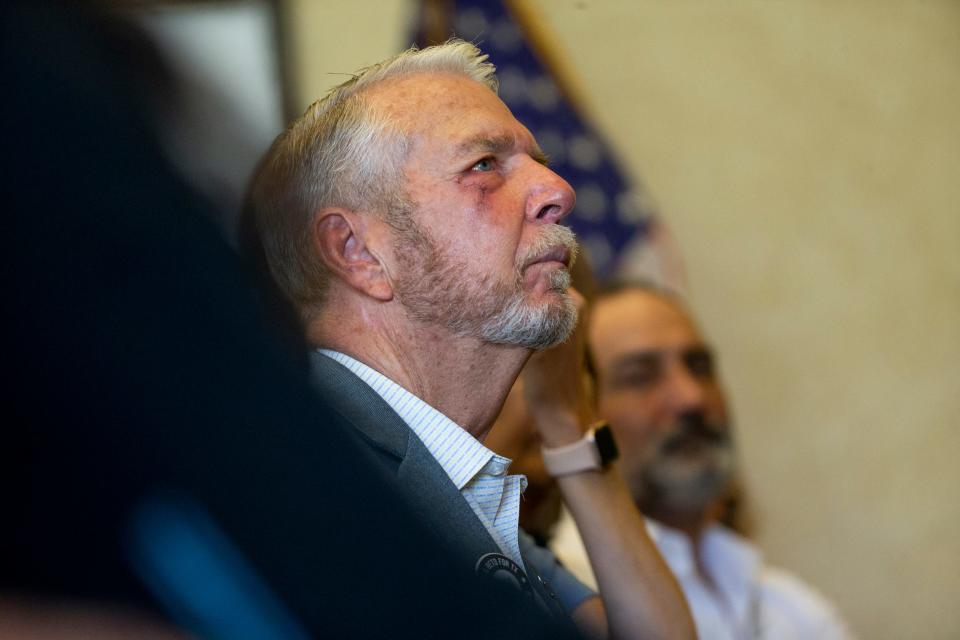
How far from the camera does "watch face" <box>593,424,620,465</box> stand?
55.6 inches

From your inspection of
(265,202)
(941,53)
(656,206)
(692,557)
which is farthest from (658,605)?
(941,53)

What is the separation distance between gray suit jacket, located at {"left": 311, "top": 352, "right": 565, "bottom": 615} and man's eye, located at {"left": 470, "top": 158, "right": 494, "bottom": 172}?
264 mm

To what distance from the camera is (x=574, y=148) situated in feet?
10.8

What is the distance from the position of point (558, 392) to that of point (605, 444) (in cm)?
9

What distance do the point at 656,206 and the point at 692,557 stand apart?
59.9 inches

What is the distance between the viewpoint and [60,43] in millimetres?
388

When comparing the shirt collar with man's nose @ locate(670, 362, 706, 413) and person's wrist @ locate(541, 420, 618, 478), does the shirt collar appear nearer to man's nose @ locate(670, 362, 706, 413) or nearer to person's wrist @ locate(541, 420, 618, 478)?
person's wrist @ locate(541, 420, 618, 478)

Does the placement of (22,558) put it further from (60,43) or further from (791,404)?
(791,404)

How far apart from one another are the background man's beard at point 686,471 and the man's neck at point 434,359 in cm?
125

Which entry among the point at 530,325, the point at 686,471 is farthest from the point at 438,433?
the point at 686,471

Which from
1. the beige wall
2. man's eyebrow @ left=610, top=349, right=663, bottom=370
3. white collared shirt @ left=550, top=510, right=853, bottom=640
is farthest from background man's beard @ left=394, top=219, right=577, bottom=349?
the beige wall

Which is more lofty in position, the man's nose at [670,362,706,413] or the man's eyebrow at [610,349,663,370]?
the man's eyebrow at [610,349,663,370]

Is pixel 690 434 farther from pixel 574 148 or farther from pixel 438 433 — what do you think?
pixel 438 433

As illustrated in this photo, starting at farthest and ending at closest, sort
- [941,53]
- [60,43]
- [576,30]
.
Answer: [941,53]
[576,30]
[60,43]
